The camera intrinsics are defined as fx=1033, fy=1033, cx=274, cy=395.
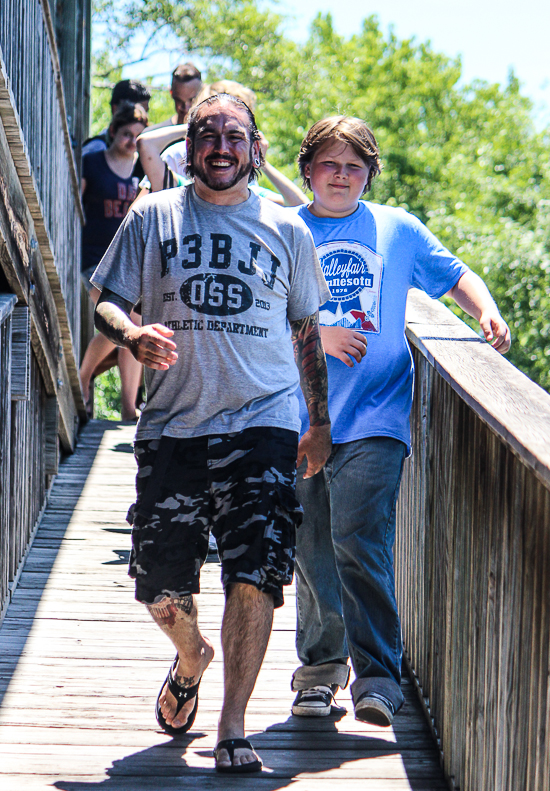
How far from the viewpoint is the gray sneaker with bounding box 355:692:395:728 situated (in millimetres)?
2887

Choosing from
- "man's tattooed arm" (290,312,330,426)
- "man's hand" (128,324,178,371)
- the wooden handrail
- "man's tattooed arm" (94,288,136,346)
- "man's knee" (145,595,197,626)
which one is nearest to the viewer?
the wooden handrail

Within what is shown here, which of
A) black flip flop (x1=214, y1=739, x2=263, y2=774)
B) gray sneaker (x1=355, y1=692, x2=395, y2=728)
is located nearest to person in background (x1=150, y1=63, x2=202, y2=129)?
gray sneaker (x1=355, y1=692, x2=395, y2=728)

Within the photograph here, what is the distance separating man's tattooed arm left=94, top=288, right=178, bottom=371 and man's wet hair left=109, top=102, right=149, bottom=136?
161 inches

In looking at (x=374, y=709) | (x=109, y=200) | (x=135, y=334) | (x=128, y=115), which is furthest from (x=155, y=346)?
(x=109, y=200)

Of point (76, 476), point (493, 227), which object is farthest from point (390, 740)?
point (493, 227)

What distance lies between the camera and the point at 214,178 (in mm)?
2795

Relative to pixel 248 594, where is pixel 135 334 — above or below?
above

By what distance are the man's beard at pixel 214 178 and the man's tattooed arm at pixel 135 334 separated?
389 mm

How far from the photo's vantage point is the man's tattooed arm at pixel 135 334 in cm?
253

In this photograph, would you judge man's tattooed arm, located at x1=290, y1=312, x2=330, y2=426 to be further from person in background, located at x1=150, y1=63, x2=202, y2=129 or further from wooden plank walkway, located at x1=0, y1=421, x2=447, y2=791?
person in background, located at x1=150, y1=63, x2=202, y2=129

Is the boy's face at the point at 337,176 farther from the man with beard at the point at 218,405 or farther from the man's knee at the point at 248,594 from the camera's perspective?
the man's knee at the point at 248,594

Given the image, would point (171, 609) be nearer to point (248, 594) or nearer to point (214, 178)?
point (248, 594)

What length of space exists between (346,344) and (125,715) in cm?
130

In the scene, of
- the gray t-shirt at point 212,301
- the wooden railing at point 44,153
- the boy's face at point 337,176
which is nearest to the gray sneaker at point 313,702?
the gray t-shirt at point 212,301
